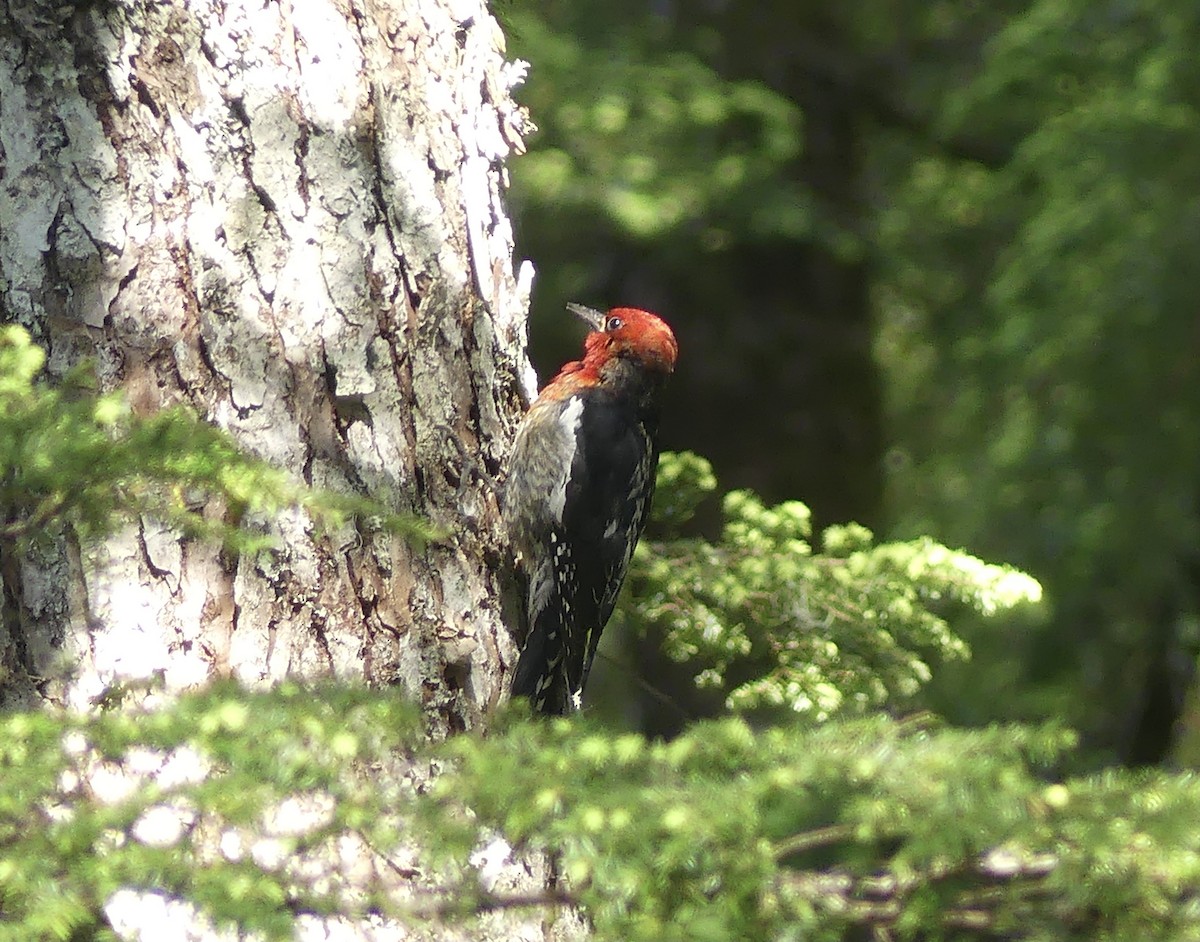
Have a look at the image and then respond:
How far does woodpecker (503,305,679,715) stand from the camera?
321 centimetres

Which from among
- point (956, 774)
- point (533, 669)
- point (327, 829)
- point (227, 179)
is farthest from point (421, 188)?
point (956, 774)

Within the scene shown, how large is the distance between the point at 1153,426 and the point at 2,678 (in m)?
6.17

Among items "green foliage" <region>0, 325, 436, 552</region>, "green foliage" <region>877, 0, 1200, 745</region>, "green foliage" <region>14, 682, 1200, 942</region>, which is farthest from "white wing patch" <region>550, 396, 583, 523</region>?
"green foliage" <region>877, 0, 1200, 745</region>

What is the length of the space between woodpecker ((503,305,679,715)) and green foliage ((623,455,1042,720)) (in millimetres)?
182

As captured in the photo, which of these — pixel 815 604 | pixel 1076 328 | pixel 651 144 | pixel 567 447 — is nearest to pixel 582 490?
pixel 567 447

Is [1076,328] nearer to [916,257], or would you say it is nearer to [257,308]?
[916,257]

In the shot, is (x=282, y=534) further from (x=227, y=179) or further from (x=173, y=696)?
(x=227, y=179)

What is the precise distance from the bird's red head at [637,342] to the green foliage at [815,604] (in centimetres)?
76

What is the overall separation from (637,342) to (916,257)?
3.92 meters

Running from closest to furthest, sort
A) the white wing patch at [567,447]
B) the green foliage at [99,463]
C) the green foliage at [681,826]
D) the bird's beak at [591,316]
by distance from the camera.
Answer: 1. the green foliage at [681,826]
2. the green foliage at [99,463]
3. the white wing patch at [567,447]
4. the bird's beak at [591,316]

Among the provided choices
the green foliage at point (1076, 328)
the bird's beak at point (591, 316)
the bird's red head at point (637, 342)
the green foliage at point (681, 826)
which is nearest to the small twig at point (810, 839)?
the green foliage at point (681, 826)

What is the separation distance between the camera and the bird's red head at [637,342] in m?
4.45

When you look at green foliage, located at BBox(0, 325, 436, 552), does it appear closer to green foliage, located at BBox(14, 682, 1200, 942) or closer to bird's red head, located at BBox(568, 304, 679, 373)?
green foliage, located at BBox(14, 682, 1200, 942)

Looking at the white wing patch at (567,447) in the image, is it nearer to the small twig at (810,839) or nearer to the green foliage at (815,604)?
the green foliage at (815,604)
